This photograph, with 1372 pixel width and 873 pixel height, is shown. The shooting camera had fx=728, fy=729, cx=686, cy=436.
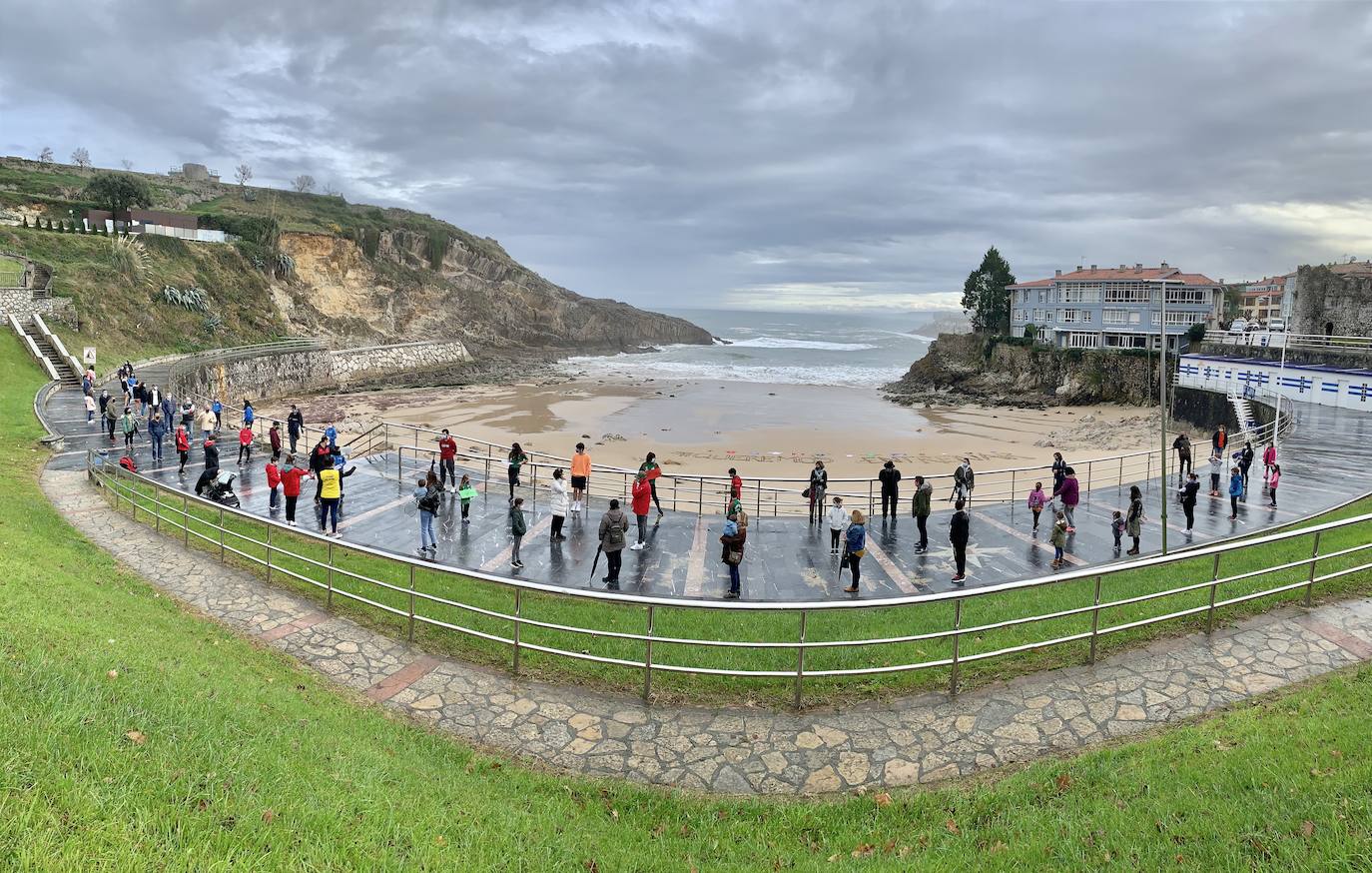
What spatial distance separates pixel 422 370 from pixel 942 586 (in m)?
59.0

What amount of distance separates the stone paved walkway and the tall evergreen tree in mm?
72614

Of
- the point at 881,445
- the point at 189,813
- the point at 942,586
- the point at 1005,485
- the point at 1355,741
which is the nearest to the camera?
the point at 189,813

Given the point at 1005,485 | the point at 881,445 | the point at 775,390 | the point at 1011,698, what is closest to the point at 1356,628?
the point at 1011,698

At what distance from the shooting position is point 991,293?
75.3m

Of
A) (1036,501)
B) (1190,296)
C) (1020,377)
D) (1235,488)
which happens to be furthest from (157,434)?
(1190,296)

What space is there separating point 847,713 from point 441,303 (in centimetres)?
8158

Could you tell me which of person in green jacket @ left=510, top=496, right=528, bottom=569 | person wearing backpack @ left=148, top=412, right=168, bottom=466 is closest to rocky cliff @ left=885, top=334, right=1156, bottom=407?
person in green jacket @ left=510, top=496, right=528, bottom=569

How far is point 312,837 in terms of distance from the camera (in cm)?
404

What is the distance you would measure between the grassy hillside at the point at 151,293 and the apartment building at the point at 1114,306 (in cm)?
6252

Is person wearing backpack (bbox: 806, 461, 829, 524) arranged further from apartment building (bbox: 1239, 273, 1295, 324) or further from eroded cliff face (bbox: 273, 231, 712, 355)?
apartment building (bbox: 1239, 273, 1295, 324)

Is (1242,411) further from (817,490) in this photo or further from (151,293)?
(151,293)

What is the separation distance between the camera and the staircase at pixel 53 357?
2806cm

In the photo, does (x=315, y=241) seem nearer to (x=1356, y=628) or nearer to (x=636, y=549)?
(x=636, y=549)

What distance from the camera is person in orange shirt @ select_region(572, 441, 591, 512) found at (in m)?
15.4
